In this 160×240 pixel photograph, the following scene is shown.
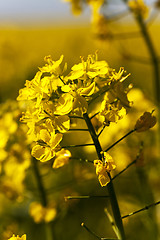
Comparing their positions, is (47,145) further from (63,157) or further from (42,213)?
(42,213)

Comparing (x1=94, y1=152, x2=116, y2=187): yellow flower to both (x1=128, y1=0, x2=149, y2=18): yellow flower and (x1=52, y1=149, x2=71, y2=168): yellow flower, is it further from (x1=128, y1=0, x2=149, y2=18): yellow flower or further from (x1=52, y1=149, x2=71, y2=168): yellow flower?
(x1=128, y1=0, x2=149, y2=18): yellow flower

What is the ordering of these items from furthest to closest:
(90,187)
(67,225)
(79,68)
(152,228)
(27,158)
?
(90,187) → (67,225) → (152,228) → (27,158) → (79,68)

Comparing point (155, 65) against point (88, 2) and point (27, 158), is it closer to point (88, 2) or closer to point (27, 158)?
point (88, 2)

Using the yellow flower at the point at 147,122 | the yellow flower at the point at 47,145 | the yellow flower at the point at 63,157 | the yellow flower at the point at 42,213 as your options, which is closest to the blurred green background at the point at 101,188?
the yellow flower at the point at 42,213

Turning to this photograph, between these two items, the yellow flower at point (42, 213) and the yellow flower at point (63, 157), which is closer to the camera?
the yellow flower at point (63, 157)

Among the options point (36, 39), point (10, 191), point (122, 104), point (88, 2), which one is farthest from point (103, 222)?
point (36, 39)

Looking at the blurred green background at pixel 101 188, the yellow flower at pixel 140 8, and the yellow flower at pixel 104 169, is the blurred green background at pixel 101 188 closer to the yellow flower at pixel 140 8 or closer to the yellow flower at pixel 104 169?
the yellow flower at pixel 140 8
